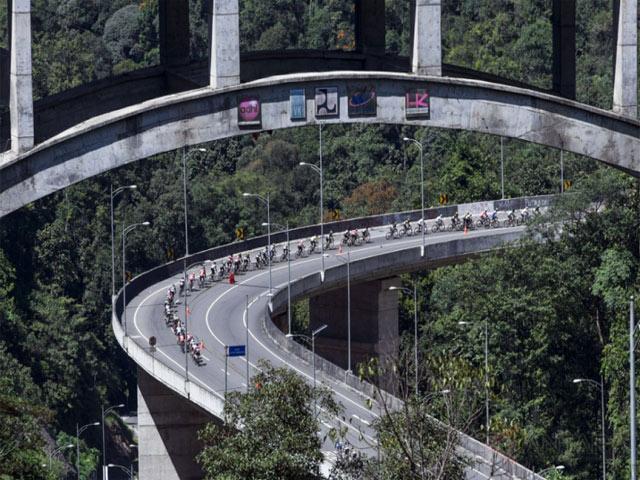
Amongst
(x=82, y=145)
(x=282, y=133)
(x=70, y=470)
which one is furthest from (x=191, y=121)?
(x=282, y=133)

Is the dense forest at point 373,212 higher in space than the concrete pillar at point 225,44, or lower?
lower

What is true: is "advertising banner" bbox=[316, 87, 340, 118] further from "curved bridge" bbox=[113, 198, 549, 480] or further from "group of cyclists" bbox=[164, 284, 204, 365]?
"group of cyclists" bbox=[164, 284, 204, 365]

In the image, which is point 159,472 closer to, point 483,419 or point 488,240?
point 483,419

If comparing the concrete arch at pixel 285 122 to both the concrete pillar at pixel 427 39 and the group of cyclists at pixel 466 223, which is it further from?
the group of cyclists at pixel 466 223

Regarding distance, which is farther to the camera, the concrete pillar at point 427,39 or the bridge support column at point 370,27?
the bridge support column at point 370,27

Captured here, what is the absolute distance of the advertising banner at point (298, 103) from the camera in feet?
188

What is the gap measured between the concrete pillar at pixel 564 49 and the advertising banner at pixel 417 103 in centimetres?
920

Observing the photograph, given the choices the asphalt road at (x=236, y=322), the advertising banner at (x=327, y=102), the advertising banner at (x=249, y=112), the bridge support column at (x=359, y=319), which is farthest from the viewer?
the bridge support column at (x=359, y=319)

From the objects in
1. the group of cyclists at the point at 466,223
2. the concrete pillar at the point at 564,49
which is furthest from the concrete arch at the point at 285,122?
the group of cyclists at the point at 466,223

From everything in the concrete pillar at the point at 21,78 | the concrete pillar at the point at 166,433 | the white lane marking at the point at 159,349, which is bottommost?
the concrete pillar at the point at 166,433

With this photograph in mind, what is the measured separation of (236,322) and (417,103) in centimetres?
4897

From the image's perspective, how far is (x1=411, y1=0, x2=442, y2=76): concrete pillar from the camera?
59.3 m

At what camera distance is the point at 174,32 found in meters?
67.6

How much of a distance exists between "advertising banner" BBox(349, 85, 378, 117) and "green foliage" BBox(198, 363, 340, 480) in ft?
22.9
